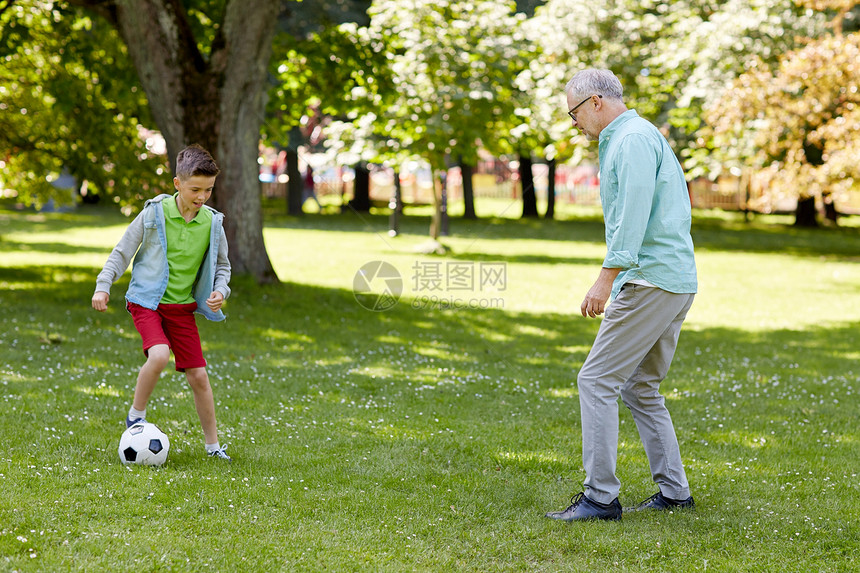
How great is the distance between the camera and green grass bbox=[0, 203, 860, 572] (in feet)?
13.1

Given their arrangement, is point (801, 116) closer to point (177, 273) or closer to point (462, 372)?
point (462, 372)

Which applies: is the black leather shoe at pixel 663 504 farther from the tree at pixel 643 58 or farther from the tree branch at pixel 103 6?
the tree at pixel 643 58

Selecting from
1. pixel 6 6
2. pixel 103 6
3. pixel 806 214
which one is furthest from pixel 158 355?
pixel 806 214

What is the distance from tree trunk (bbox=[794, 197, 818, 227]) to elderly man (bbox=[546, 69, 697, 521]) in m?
33.5

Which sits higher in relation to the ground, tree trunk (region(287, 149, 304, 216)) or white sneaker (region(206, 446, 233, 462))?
tree trunk (region(287, 149, 304, 216))

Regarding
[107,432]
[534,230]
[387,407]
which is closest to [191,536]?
[107,432]

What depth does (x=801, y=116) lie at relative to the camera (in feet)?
63.9

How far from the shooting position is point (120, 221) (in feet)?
95.2

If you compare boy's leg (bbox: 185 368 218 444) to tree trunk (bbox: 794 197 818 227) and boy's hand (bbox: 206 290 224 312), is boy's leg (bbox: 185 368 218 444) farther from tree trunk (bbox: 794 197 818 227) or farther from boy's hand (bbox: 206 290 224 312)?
tree trunk (bbox: 794 197 818 227)

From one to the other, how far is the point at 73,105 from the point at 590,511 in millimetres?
12565

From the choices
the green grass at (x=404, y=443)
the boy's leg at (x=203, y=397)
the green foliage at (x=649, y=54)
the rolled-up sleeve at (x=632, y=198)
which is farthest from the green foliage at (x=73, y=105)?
the green foliage at (x=649, y=54)

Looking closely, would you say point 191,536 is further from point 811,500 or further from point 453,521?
point 811,500

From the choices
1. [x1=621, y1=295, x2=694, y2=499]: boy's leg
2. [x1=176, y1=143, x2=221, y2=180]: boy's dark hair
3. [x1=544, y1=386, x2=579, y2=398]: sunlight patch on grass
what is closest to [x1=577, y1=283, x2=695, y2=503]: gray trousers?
[x1=621, y1=295, x2=694, y2=499]: boy's leg

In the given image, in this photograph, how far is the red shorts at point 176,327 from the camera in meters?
4.92
